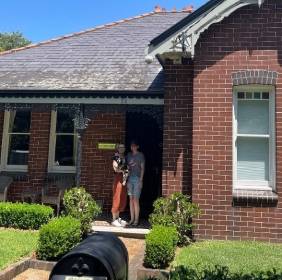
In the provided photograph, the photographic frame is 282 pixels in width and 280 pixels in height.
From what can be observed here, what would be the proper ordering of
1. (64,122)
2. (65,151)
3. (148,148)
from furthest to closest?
(64,122) → (65,151) → (148,148)

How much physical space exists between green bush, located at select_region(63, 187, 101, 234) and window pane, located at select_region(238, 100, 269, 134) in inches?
140

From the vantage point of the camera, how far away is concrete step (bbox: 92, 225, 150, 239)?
8859 mm

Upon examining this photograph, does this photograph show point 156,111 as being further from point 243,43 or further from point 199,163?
point 243,43

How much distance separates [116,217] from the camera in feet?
32.3

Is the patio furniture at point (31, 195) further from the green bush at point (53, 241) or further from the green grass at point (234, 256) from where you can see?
the green grass at point (234, 256)

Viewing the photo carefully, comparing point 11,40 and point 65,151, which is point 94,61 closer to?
point 65,151

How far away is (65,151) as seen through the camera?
12.2 metres

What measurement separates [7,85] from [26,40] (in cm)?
5183

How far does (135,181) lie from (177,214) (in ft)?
5.36

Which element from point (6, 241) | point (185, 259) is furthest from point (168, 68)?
point (6, 241)

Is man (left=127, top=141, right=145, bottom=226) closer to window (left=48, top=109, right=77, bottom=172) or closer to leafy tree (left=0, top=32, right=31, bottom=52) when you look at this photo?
window (left=48, top=109, right=77, bottom=172)

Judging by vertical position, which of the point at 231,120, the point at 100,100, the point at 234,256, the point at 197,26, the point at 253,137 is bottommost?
the point at 234,256

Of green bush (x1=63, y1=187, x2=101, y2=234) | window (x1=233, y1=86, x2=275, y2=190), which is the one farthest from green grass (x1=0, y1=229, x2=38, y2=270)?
window (x1=233, y1=86, x2=275, y2=190)

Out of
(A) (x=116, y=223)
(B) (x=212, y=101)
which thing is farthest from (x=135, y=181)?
(B) (x=212, y=101)
